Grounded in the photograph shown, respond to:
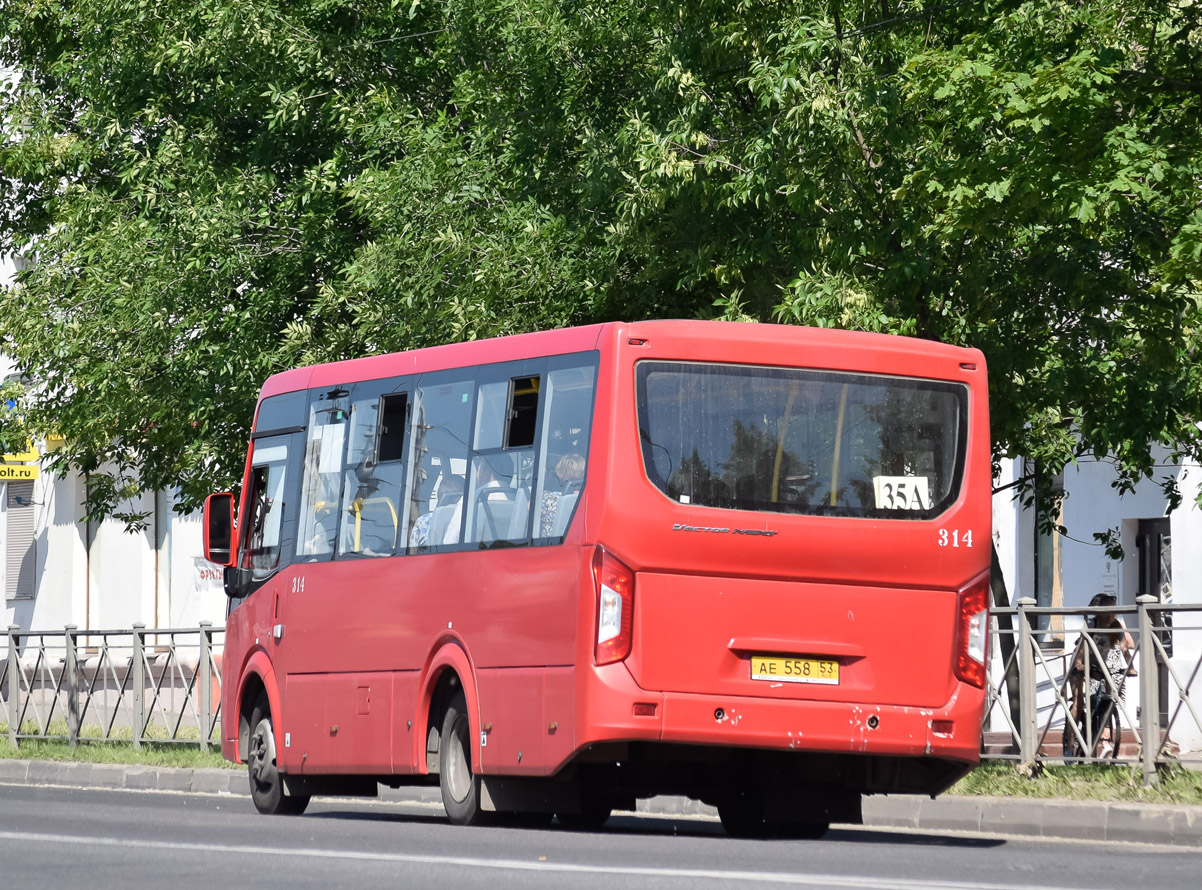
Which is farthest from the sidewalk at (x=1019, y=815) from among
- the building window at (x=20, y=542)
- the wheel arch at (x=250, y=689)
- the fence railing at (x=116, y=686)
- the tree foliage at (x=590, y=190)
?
the building window at (x=20, y=542)

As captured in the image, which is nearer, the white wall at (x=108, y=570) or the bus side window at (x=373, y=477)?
the bus side window at (x=373, y=477)

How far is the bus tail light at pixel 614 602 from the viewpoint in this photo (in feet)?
37.7

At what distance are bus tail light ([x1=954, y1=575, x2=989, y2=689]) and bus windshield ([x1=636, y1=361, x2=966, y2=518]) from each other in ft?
1.80

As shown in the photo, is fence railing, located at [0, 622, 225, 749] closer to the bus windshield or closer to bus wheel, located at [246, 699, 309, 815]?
bus wheel, located at [246, 699, 309, 815]

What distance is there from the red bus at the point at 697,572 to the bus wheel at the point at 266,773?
2137 mm

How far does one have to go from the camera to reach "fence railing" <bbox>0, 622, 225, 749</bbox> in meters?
21.8

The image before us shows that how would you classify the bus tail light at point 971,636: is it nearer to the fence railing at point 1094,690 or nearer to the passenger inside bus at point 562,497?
the passenger inside bus at point 562,497

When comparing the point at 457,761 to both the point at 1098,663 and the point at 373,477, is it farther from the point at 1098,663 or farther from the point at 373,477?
the point at 1098,663

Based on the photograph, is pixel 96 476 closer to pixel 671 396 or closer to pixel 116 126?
pixel 116 126

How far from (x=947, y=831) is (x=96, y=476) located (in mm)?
15230

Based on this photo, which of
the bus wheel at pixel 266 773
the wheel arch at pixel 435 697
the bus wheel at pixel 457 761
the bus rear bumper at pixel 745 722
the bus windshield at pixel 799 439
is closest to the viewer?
the bus rear bumper at pixel 745 722

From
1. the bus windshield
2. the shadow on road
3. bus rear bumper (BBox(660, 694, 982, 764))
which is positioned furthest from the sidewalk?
the bus windshield

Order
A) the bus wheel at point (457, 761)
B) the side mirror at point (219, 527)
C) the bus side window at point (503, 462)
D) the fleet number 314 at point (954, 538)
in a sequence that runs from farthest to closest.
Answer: the side mirror at point (219, 527) < the bus wheel at point (457, 761) < the bus side window at point (503, 462) < the fleet number 314 at point (954, 538)

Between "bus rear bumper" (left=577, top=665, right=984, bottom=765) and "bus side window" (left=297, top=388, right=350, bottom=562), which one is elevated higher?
"bus side window" (left=297, top=388, right=350, bottom=562)
